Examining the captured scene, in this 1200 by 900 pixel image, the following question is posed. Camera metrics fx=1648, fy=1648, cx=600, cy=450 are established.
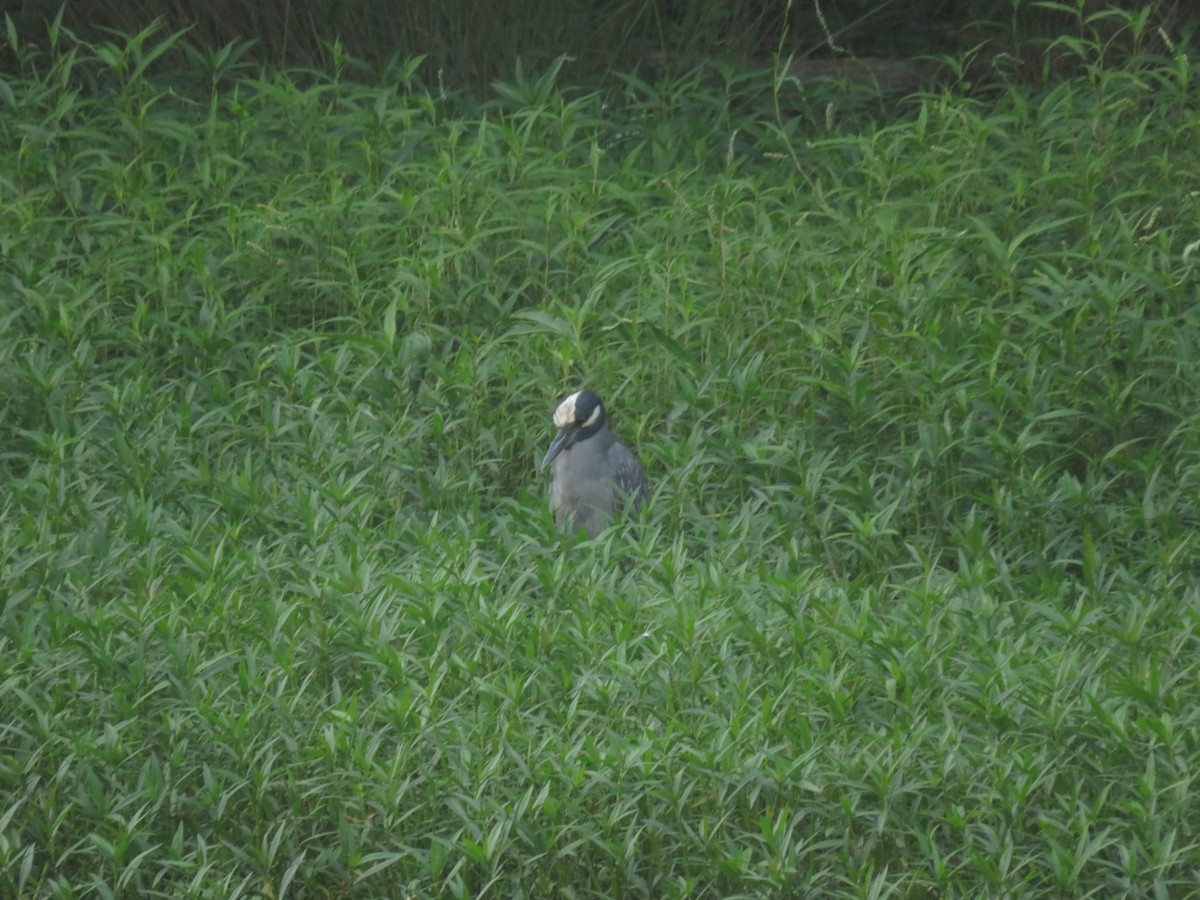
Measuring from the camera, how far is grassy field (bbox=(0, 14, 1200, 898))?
3748mm

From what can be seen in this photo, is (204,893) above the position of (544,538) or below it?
above

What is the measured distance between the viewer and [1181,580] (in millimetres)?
4895

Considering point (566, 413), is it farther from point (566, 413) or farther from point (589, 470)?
point (589, 470)

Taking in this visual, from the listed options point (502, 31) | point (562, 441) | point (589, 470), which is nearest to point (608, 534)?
point (589, 470)

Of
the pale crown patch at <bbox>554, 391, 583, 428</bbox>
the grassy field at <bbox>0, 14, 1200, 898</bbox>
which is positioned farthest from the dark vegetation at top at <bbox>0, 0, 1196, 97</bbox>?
the pale crown patch at <bbox>554, 391, 583, 428</bbox>

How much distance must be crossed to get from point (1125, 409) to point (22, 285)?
4032 mm

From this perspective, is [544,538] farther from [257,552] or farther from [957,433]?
[957,433]

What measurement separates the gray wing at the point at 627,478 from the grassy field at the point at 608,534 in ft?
0.28

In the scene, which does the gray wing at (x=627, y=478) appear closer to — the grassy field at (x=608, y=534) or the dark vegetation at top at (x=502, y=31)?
the grassy field at (x=608, y=534)

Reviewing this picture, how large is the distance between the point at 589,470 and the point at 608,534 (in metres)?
0.34

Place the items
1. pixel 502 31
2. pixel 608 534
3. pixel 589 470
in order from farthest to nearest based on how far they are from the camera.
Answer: pixel 502 31, pixel 589 470, pixel 608 534

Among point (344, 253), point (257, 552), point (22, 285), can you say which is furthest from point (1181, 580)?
point (22, 285)

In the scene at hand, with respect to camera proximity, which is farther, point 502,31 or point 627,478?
point 502,31

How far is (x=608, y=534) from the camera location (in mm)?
4977
